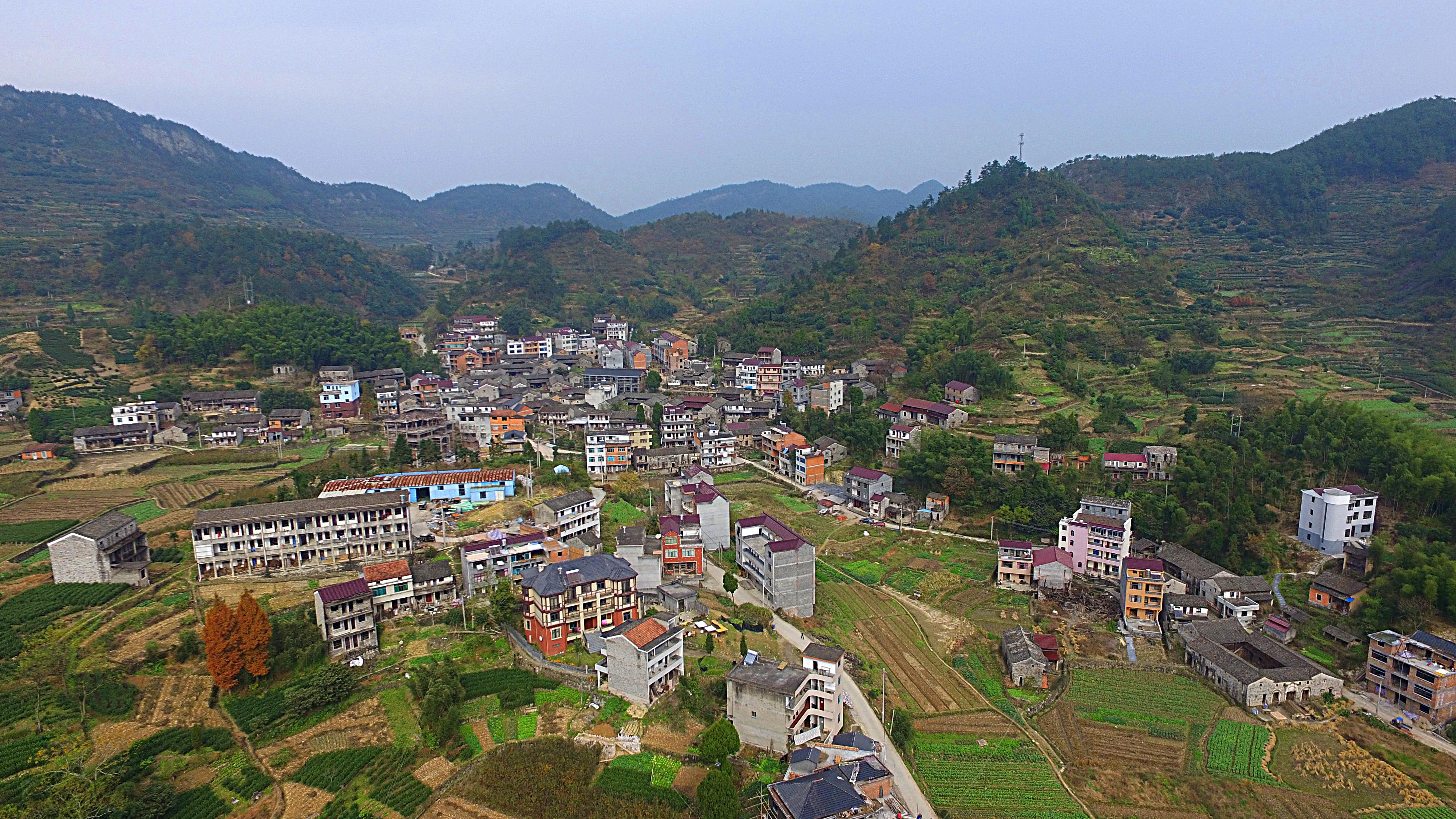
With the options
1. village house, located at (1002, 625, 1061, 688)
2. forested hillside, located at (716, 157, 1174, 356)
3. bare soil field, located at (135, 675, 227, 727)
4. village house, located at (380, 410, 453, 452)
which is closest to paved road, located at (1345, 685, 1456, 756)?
village house, located at (1002, 625, 1061, 688)

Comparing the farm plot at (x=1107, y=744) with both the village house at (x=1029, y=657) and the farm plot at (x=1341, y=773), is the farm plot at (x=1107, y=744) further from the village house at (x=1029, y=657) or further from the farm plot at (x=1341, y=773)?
the village house at (x=1029, y=657)

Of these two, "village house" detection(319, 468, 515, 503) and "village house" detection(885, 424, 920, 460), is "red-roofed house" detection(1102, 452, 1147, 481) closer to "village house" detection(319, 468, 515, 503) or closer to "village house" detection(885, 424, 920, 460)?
"village house" detection(885, 424, 920, 460)

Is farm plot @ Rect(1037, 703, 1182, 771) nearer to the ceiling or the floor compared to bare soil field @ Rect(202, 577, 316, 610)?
nearer to the floor

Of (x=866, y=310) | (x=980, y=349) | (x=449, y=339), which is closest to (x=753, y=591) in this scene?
(x=980, y=349)

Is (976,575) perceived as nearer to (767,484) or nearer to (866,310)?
(767,484)

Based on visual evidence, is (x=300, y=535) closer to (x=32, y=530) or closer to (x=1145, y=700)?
(x=32, y=530)

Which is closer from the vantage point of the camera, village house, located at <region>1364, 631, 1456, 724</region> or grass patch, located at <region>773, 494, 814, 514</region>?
village house, located at <region>1364, 631, 1456, 724</region>

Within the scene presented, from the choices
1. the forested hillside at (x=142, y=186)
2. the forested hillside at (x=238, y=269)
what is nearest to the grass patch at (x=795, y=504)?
the forested hillside at (x=238, y=269)
